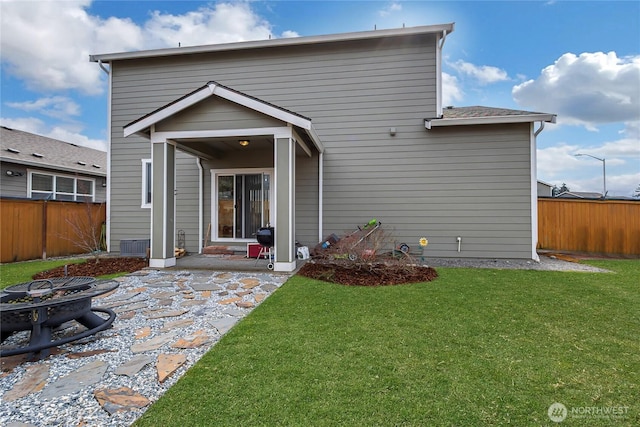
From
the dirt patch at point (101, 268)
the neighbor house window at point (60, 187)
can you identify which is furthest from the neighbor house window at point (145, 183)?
the neighbor house window at point (60, 187)

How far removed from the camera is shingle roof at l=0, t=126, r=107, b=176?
1052cm

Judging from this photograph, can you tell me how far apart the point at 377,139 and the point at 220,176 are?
4.56 m

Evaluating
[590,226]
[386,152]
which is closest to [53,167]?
[386,152]

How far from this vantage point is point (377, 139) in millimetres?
7914

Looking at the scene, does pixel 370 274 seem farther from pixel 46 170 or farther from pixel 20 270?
pixel 46 170

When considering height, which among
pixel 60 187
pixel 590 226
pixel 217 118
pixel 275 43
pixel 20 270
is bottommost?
pixel 20 270

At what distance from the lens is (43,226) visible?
794cm

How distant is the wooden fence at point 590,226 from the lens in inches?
347

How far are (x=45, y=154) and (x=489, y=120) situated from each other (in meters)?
15.7

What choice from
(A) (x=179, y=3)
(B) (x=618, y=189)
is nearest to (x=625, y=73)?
(A) (x=179, y=3)

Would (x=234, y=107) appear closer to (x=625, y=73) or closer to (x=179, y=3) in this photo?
(x=179, y=3)

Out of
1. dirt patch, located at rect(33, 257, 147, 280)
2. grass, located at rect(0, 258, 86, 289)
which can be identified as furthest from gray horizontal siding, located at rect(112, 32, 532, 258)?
grass, located at rect(0, 258, 86, 289)

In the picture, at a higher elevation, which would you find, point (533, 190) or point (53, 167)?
point (53, 167)

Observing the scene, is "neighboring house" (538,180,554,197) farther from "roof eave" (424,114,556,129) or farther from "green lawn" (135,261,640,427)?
"green lawn" (135,261,640,427)
